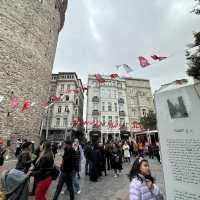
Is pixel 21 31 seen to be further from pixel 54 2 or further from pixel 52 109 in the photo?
pixel 52 109

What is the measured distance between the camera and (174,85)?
1.72m

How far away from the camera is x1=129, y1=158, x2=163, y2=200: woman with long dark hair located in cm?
211

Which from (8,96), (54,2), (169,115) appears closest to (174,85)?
(169,115)

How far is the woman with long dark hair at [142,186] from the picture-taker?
2.11 m

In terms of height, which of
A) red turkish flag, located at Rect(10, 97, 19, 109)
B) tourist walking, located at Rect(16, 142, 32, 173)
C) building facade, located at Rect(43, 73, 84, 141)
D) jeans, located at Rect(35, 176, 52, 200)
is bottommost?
jeans, located at Rect(35, 176, 52, 200)

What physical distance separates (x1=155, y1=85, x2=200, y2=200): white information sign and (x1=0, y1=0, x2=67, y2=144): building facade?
46.6 feet

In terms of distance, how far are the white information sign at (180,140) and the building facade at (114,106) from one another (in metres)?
29.4

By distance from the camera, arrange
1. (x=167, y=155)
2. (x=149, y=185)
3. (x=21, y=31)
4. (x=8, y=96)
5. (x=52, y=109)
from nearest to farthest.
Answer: (x=167, y=155)
(x=149, y=185)
(x=8, y=96)
(x=21, y=31)
(x=52, y=109)

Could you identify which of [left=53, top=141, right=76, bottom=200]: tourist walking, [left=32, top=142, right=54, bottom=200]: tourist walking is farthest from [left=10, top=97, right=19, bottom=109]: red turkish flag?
[left=32, top=142, right=54, bottom=200]: tourist walking

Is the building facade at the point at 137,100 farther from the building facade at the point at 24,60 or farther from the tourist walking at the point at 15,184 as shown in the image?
the tourist walking at the point at 15,184

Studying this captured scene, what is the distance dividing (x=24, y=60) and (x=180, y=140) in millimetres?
16940

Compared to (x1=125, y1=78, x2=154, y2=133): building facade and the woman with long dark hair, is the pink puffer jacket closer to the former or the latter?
the woman with long dark hair

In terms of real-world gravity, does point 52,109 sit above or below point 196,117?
above

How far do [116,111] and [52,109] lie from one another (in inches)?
542
